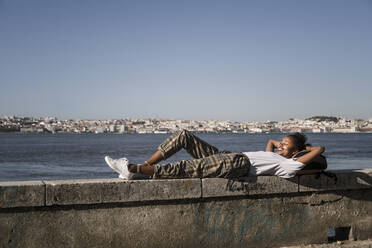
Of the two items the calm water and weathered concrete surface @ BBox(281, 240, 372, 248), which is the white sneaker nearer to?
weathered concrete surface @ BBox(281, 240, 372, 248)

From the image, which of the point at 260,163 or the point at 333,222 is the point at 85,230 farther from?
the point at 333,222

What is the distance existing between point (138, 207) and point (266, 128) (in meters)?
169

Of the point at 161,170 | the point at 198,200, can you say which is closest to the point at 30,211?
the point at 161,170

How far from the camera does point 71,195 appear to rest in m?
3.95

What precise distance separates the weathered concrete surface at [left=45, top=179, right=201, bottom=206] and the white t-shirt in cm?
63

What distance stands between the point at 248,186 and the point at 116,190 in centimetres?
126

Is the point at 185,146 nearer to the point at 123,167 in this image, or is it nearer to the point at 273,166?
the point at 123,167

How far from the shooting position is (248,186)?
14.8ft

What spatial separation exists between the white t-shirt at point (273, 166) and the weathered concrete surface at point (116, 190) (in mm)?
630

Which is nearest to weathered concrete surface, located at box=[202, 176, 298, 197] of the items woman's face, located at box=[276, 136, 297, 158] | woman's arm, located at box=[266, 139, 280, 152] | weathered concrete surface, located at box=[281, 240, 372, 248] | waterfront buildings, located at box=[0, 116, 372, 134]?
woman's face, located at box=[276, 136, 297, 158]

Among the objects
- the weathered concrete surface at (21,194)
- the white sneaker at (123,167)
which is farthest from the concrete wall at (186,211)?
the white sneaker at (123,167)

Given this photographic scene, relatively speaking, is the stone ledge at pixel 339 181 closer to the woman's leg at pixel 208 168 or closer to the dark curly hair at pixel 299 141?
the dark curly hair at pixel 299 141

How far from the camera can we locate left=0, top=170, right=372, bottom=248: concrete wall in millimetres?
3873

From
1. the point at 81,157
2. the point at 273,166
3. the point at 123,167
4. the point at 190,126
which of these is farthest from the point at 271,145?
the point at 190,126
